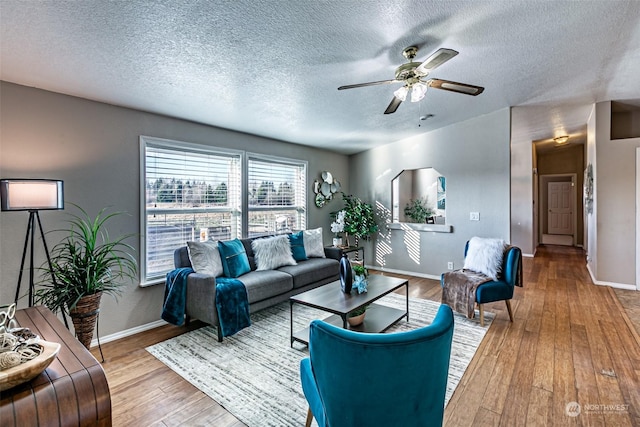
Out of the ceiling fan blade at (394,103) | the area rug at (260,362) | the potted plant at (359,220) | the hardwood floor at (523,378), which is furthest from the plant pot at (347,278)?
the potted plant at (359,220)

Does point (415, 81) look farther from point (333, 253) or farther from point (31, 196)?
point (31, 196)

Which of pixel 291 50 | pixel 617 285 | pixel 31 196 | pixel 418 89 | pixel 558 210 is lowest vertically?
pixel 617 285

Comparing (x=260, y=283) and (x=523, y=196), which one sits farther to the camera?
(x=523, y=196)

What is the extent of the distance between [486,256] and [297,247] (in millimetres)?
2436

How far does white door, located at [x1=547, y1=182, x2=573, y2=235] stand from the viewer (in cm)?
851

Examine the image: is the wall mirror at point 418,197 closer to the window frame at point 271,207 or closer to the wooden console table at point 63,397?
the window frame at point 271,207

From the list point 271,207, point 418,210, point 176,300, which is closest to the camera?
point 176,300

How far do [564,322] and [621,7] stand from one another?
2.96 m

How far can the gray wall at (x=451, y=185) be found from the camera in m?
4.55

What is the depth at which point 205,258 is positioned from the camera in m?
3.27

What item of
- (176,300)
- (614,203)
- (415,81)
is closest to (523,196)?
(614,203)

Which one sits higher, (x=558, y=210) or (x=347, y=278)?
(x=558, y=210)

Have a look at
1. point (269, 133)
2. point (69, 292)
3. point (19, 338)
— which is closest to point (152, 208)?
point (69, 292)

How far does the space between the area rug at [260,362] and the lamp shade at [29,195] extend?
1.53 m
